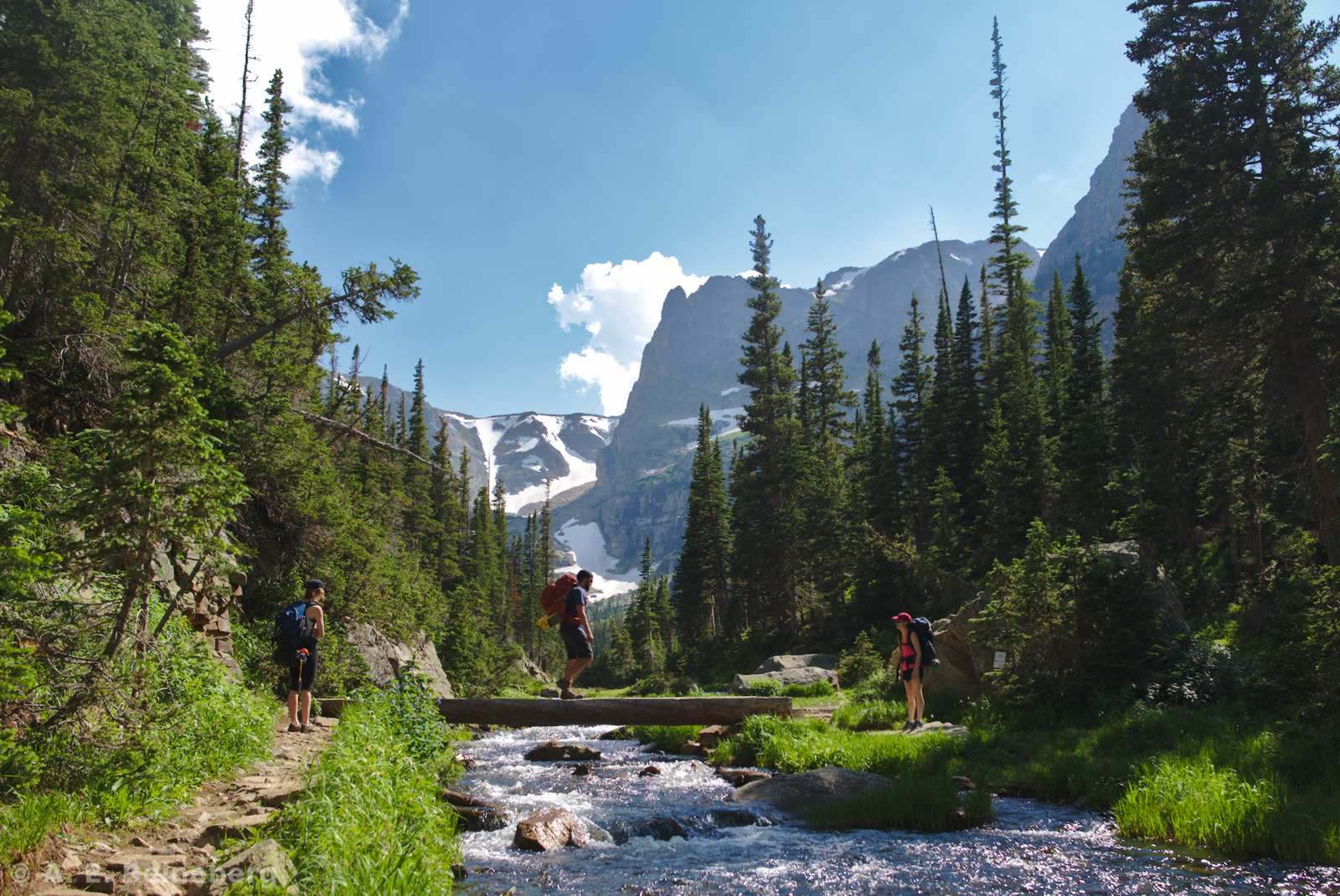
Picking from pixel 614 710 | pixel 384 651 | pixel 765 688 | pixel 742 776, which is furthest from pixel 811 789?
pixel 384 651

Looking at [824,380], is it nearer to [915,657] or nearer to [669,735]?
[669,735]

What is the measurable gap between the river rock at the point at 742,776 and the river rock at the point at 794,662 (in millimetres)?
16420

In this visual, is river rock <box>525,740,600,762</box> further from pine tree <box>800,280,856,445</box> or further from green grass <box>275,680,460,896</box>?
pine tree <box>800,280,856,445</box>

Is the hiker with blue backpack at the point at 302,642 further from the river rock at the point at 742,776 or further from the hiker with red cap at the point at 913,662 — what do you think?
the hiker with red cap at the point at 913,662

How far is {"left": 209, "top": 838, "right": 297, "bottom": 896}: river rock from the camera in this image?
15.6ft

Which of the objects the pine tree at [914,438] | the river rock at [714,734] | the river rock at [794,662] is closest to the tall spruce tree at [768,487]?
the pine tree at [914,438]

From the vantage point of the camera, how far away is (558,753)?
16906 millimetres

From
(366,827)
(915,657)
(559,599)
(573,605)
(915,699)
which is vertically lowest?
(915,699)

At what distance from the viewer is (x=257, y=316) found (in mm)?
19406

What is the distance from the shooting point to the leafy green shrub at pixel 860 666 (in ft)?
86.2

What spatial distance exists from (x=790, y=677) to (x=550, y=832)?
19.7m

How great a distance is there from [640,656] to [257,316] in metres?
61.6

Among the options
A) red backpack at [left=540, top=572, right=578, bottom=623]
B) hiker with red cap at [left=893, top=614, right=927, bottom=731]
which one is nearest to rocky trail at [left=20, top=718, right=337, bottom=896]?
red backpack at [left=540, top=572, right=578, bottom=623]

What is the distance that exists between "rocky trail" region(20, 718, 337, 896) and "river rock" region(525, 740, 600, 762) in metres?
10.2
